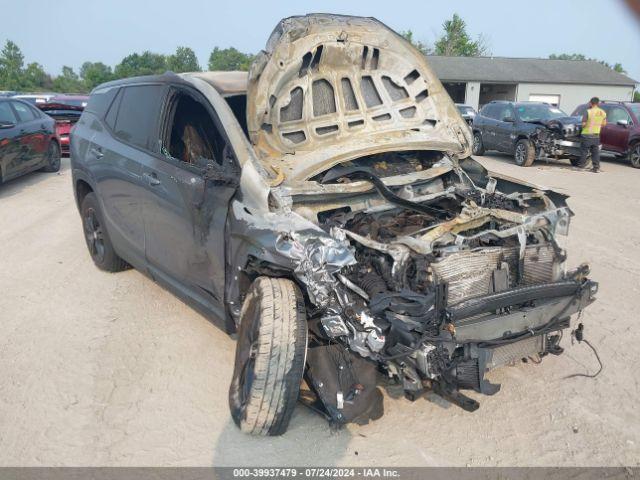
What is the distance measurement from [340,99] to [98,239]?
2.94 meters

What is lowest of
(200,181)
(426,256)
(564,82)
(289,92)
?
(564,82)

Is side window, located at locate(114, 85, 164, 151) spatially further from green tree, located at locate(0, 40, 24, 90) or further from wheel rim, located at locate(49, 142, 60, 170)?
green tree, located at locate(0, 40, 24, 90)

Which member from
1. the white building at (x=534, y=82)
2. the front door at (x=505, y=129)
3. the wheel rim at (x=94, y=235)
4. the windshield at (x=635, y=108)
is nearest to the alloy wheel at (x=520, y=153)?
the front door at (x=505, y=129)

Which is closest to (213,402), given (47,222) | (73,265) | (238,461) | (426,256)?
(238,461)

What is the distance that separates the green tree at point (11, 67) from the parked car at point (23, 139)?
69501mm

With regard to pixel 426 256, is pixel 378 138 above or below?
above

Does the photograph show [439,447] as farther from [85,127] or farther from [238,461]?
[85,127]

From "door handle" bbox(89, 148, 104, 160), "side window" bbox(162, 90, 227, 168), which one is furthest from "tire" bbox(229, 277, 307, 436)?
"door handle" bbox(89, 148, 104, 160)

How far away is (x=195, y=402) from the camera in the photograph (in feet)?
11.5

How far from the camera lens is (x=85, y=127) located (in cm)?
555

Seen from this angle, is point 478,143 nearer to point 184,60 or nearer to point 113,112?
point 113,112

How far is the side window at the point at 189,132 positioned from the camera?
4164mm

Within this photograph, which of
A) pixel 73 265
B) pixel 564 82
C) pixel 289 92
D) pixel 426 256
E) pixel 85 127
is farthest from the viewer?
pixel 564 82

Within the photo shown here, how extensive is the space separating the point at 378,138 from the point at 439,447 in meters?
2.37
